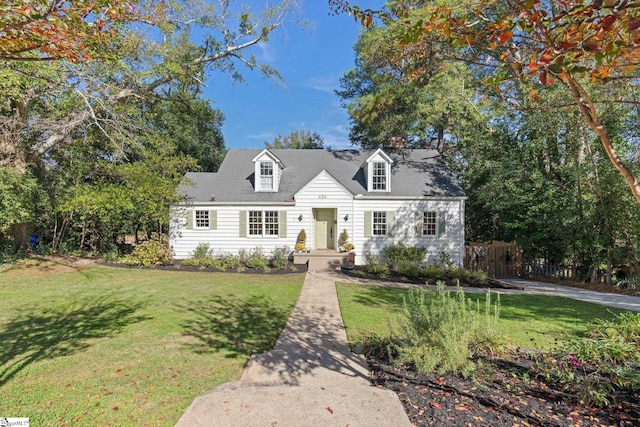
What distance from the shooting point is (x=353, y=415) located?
2896 millimetres

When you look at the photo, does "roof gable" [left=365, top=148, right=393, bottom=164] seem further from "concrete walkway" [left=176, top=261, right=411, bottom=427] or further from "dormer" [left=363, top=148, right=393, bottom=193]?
"concrete walkway" [left=176, top=261, right=411, bottom=427]

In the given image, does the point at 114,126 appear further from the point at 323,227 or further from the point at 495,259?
the point at 495,259

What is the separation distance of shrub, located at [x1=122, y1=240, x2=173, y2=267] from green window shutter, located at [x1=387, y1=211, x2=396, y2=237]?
10.7 meters

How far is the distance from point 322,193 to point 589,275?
495 inches

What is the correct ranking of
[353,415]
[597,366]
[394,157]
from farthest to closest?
1. [394,157]
2. [597,366]
3. [353,415]

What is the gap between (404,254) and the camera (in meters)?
→ 14.2

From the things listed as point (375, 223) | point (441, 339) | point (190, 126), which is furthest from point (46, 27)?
point (190, 126)

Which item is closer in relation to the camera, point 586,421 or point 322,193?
point 586,421

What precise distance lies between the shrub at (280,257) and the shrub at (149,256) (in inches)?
188

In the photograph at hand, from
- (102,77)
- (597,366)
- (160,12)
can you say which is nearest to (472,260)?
(597,366)

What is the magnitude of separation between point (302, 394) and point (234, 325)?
296 cm

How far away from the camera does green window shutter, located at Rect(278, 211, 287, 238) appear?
1498cm

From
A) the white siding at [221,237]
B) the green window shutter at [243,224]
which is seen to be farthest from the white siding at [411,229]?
the green window shutter at [243,224]

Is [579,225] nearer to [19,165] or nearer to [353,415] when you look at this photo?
[353,415]
